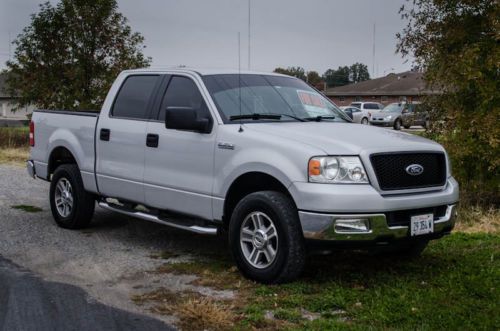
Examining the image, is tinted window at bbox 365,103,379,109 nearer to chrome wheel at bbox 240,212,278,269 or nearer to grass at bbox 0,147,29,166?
grass at bbox 0,147,29,166

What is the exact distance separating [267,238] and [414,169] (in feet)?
4.53

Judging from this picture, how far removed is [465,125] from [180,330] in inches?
285

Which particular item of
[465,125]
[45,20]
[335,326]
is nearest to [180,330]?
[335,326]

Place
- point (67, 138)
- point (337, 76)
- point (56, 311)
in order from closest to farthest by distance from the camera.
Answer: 1. point (56, 311)
2. point (67, 138)
3. point (337, 76)

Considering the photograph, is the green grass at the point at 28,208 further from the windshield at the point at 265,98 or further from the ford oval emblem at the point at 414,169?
the ford oval emblem at the point at 414,169

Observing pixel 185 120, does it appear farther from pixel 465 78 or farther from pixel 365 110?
pixel 365 110

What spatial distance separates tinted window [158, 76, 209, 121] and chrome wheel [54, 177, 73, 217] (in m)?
2.00

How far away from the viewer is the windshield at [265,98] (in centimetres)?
653

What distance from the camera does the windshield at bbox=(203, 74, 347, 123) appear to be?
653 cm

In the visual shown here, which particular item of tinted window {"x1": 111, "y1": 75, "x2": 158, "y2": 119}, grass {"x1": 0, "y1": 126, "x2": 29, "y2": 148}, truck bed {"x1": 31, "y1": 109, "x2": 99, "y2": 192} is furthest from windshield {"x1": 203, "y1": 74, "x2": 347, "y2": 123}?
grass {"x1": 0, "y1": 126, "x2": 29, "y2": 148}

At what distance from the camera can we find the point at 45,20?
1955 cm

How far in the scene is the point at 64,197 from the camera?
8383 mm

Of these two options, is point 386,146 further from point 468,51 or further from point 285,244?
point 468,51

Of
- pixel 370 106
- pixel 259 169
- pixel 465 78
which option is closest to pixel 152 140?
pixel 259 169
